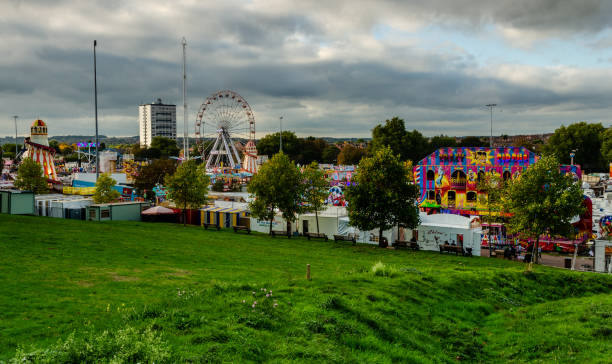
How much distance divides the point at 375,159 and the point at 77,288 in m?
21.0

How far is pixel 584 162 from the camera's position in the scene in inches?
3425

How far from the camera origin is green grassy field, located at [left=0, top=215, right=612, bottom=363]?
22.4 ft

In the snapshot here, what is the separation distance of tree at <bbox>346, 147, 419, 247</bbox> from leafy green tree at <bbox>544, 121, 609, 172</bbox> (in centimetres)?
7162

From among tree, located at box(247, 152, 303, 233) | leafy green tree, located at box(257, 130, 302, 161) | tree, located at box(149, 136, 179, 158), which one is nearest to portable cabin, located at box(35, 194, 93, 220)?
tree, located at box(247, 152, 303, 233)

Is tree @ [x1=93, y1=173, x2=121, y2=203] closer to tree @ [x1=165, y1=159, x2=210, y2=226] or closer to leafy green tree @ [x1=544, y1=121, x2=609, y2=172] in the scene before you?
tree @ [x1=165, y1=159, x2=210, y2=226]

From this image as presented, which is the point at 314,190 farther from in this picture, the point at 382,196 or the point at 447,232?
the point at 447,232

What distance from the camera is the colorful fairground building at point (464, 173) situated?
3488 centimetres

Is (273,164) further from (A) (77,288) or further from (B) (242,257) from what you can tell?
(A) (77,288)

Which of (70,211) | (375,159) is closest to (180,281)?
(375,159)

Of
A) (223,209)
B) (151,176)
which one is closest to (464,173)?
(223,209)

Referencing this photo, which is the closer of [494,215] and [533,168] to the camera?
[533,168]

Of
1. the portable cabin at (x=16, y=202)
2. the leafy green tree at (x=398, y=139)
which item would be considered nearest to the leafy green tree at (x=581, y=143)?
the leafy green tree at (x=398, y=139)

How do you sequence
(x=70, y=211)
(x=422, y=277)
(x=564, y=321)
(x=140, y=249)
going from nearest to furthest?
(x=564, y=321)
(x=422, y=277)
(x=140, y=249)
(x=70, y=211)

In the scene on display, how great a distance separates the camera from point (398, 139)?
83.3 metres
